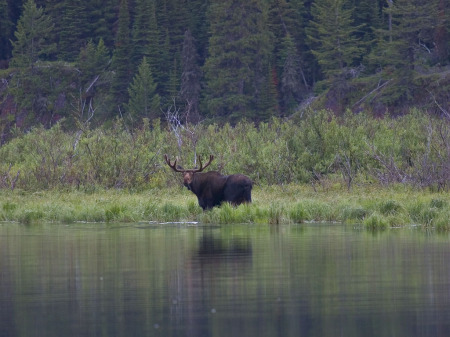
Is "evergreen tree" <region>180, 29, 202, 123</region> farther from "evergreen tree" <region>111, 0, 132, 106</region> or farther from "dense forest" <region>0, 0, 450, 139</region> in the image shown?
"evergreen tree" <region>111, 0, 132, 106</region>

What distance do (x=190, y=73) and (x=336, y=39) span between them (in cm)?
1052

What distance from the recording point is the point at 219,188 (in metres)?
24.4

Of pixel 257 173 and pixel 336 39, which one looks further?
pixel 336 39

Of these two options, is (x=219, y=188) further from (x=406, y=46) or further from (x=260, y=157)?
(x=406, y=46)

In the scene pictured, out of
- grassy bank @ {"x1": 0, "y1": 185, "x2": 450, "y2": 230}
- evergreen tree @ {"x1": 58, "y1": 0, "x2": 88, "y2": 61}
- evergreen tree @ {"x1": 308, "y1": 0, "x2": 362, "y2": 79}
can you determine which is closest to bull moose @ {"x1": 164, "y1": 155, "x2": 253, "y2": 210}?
grassy bank @ {"x1": 0, "y1": 185, "x2": 450, "y2": 230}

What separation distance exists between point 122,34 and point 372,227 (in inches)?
1986

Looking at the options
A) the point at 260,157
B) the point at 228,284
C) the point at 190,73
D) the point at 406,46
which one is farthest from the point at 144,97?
the point at 228,284

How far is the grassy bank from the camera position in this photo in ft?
69.5

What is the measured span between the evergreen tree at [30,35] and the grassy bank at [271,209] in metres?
42.1

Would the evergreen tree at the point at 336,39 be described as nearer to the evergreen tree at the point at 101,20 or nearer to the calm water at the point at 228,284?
the evergreen tree at the point at 101,20

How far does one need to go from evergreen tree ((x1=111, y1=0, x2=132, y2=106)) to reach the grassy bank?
131 feet

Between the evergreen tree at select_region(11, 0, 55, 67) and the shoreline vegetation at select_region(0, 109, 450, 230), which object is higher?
the evergreen tree at select_region(11, 0, 55, 67)

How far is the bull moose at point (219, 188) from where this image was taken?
79.2 ft

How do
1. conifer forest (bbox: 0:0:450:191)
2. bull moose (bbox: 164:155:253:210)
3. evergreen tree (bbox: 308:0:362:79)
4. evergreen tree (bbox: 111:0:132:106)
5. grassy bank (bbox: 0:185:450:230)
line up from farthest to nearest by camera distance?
evergreen tree (bbox: 111:0:132:106) → evergreen tree (bbox: 308:0:362:79) → conifer forest (bbox: 0:0:450:191) → bull moose (bbox: 164:155:253:210) → grassy bank (bbox: 0:185:450:230)
